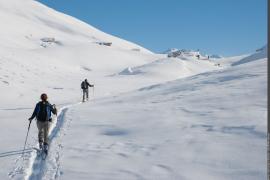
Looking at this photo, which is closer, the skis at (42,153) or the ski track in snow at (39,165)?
the ski track in snow at (39,165)

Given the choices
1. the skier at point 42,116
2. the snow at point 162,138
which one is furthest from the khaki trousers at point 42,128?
the snow at point 162,138

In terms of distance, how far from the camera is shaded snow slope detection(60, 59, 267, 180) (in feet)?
34.1

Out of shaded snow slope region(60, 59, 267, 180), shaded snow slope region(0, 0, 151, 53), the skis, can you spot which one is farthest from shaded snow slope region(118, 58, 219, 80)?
the skis

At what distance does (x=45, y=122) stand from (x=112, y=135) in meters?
2.44

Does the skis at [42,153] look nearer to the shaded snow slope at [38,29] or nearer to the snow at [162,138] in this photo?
the snow at [162,138]

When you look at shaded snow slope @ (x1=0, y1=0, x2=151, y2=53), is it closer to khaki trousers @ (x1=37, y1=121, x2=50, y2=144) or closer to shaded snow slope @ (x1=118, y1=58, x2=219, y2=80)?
shaded snow slope @ (x1=118, y1=58, x2=219, y2=80)

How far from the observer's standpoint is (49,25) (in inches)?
7072

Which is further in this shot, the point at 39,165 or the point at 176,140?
the point at 176,140

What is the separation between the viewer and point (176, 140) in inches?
514

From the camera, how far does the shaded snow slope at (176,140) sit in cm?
1038

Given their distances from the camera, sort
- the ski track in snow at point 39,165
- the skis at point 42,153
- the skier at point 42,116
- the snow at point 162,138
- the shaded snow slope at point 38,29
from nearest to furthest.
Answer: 1. the snow at point 162,138
2. the ski track in snow at point 39,165
3. the skis at point 42,153
4. the skier at point 42,116
5. the shaded snow slope at point 38,29

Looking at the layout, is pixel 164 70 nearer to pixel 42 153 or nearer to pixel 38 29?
pixel 42 153

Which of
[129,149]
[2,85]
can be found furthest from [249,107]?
[2,85]

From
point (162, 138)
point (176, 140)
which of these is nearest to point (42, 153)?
point (162, 138)
